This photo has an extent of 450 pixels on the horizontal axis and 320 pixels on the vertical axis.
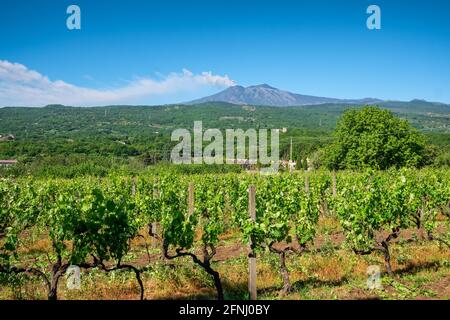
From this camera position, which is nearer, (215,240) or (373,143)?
(215,240)

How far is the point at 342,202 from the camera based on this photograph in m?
9.79

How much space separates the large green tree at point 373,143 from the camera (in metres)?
37.1

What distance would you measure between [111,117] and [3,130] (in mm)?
59933

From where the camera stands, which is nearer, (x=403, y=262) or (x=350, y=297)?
(x=350, y=297)

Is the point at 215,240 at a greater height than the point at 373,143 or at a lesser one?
lesser

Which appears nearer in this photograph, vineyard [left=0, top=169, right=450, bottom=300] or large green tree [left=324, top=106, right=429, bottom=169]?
vineyard [left=0, top=169, right=450, bottom=300]

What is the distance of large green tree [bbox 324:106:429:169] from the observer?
37125mm

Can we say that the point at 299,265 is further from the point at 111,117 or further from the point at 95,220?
the point at 111,117

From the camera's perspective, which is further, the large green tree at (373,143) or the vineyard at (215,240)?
the large green tree at (373,143)

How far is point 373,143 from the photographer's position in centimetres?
3747
